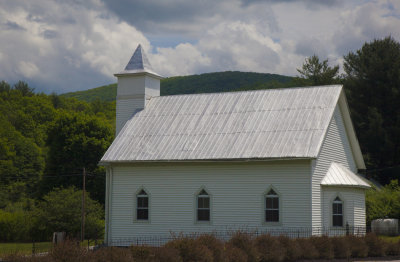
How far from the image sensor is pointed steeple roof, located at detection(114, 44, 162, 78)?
3784cm

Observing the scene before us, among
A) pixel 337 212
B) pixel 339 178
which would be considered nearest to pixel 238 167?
pixel 339 178

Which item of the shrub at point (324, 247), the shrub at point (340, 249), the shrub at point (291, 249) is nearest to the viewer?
the shrub at point (291, 249)

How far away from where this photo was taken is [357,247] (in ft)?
84.2

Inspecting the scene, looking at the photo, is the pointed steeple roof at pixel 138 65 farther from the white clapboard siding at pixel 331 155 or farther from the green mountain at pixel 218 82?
the green mountain at pixel 218 82

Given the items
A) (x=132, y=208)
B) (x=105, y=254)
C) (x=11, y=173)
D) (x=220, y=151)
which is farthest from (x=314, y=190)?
(x=11, y=173)

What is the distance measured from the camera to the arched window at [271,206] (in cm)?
2956

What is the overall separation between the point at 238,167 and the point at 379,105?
29.5m

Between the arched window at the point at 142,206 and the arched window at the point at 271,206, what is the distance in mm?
7140

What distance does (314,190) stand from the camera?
95.8 ft

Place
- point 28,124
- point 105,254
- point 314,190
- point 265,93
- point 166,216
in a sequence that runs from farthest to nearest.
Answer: point 28,124
point 265,93
point 166,216
point 314,190
point 105,254

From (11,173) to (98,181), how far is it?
22892 millimetres

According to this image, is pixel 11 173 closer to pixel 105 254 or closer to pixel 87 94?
pixel 105 254

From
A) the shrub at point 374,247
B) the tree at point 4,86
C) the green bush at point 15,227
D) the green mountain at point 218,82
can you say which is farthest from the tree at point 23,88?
the shrub at point 374,247

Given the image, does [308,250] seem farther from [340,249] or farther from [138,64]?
[138,64]
